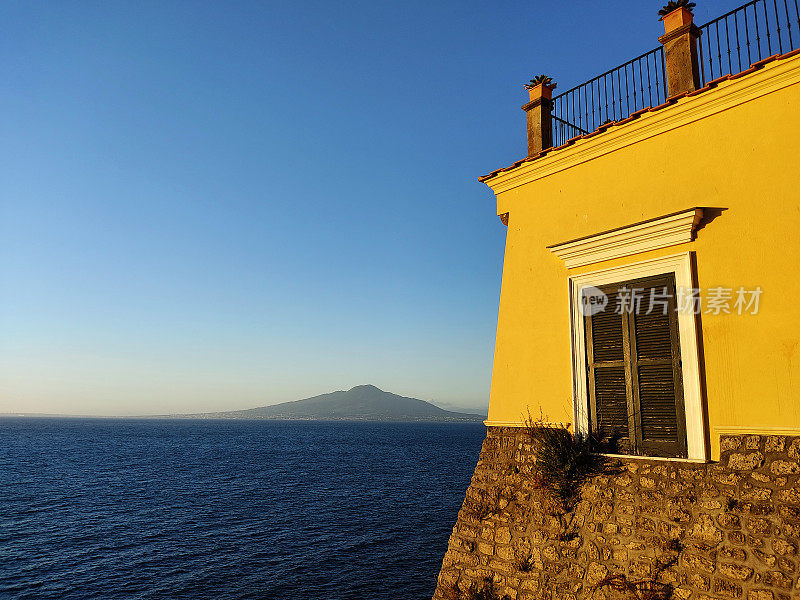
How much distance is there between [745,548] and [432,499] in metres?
39.5

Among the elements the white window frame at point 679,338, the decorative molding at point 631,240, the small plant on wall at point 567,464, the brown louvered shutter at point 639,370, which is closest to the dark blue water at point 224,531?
the small plant on wall at point 567,464

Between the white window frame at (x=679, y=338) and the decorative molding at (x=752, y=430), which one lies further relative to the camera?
the white window frame at (x=679, y=338)

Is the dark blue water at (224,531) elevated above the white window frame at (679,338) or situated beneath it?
situated beneath

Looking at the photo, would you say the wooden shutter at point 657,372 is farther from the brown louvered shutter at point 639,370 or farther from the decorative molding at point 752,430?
the decorative molding at point 752,430

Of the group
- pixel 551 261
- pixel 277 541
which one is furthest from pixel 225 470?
pixel 551 261

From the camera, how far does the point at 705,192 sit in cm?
592

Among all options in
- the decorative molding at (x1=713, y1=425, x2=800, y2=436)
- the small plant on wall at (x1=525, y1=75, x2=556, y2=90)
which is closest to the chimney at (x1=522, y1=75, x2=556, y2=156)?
the small plant on wall at (x1=525, y1=75, x2=556, y2=90)

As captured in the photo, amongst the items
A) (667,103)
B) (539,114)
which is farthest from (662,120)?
(539,114)

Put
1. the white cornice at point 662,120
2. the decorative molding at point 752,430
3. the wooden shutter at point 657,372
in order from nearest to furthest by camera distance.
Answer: the decorative molding at point 752,430
the white cornice at point 662,120
the wooden shutter at point 657,372

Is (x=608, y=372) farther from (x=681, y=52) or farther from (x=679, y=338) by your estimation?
(x=681, y=52)

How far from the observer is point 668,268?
6.13m

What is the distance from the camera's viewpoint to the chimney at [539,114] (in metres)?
8.28

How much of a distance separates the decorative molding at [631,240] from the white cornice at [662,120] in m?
1.28

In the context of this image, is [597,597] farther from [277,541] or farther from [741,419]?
[277,541]
